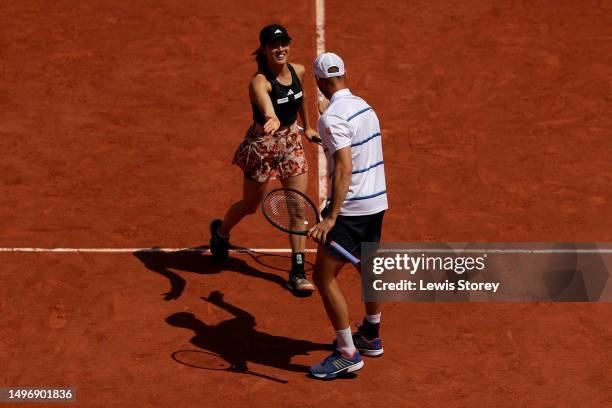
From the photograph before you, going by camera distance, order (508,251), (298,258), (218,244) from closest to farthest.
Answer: (298,258), (218,244), (508,251)

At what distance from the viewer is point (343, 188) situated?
8.95 meters

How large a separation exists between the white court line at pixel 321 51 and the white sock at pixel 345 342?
3.36 metres

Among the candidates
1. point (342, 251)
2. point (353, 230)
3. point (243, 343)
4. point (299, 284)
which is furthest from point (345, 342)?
point (299, 284)

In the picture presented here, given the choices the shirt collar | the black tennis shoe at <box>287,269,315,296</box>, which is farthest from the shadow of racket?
the shirt collar

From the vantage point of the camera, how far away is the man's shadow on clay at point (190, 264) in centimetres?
1129

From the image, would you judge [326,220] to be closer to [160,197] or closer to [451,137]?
[160,197]

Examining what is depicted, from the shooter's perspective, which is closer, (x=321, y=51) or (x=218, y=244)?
(x=218, y=244)

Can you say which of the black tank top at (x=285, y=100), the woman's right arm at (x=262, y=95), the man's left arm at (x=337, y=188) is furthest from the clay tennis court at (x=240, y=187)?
the woman's right arm at (x=262, y=95)

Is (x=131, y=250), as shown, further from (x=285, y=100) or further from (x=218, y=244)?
(x=285, y=100)

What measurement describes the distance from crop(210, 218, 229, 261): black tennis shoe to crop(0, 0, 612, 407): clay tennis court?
0.12 meters

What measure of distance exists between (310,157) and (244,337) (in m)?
3.86

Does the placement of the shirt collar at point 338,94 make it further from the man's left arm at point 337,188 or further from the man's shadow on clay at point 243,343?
the man's shadow on clay at point 243,343

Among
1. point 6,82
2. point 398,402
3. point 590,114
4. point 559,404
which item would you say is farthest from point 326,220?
point 6,82

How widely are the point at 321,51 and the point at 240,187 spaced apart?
3.45m
